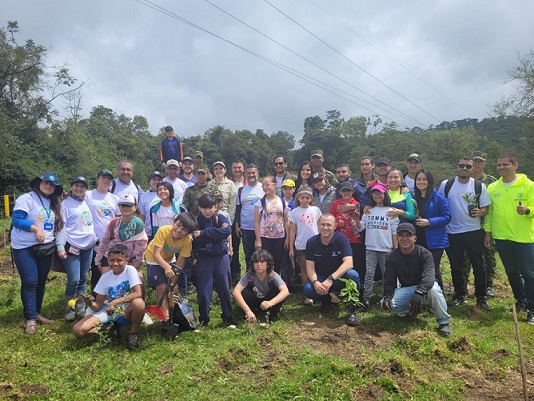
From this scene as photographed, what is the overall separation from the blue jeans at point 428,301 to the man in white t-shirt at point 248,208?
281 centimetres

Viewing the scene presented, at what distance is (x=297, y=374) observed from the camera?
409cm

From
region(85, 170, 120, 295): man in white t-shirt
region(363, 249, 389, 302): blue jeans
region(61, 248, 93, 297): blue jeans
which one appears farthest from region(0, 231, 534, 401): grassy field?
region(85, 170, 120, 295): man in white t-shirt

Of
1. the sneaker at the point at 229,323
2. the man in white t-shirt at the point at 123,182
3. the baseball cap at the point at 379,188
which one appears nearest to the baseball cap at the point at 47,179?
the man in white t-shirt at the point at 123,182

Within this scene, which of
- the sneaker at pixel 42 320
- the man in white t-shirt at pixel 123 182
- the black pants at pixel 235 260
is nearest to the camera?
the sneaker at pixel 42 320

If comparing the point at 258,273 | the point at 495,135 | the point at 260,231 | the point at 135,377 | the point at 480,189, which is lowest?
the point at 135,377

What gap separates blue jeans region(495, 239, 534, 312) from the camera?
5.63m

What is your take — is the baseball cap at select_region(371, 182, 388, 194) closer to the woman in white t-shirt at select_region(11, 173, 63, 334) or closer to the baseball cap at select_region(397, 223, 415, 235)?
the baseball cap at select_region(397, 223, 415, 235)

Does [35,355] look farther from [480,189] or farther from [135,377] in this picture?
[480,189]

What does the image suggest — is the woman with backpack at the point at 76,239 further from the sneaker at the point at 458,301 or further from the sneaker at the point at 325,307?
the sneaker at the point at 458,301

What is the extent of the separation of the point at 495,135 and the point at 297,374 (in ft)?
216

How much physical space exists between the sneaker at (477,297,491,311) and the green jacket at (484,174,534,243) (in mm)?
1084

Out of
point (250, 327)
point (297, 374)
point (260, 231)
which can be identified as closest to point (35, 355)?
point (250, 327)

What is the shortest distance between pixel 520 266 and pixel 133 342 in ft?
19.0

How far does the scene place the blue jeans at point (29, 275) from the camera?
5418 millimetres
